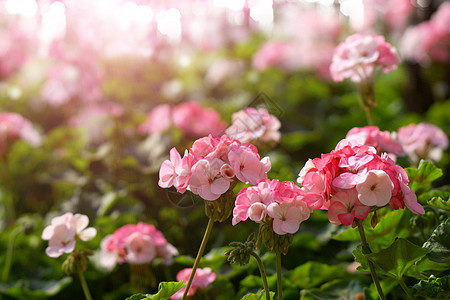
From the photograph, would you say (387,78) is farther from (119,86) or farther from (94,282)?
(94,282)

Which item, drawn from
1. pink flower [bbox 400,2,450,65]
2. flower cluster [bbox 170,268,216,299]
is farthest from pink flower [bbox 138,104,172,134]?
pink flower [bbox 400,2,450,65]

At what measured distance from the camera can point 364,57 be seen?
4.20 ft

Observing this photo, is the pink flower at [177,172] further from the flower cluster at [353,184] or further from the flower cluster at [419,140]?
the flower cluster at [419,140]

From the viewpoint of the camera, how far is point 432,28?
116 inches

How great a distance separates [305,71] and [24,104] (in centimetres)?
164

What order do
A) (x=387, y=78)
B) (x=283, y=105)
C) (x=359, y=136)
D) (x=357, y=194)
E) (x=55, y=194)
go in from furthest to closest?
(x=387, y=78) → (x=283, y=105) → (x=55, y=194) → (x=359, y=136) → (x=357, y=194)

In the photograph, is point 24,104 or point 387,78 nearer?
point 24,104

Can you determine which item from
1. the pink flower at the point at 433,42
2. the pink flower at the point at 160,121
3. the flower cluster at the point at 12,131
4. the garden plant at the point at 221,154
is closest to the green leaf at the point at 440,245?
the garden plant at the point at 221,154

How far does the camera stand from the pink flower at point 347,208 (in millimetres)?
841

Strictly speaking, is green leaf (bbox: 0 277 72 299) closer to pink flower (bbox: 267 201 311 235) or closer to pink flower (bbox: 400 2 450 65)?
pink flower (bbox: 267 201 311 235)

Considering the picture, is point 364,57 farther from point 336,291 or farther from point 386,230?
point 336,291

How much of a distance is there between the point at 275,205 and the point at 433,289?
30 centimetres

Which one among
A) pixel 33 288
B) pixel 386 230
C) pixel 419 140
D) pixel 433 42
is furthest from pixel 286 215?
pixel 433 42

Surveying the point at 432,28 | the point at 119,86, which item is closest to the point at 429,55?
the point at 432,28
